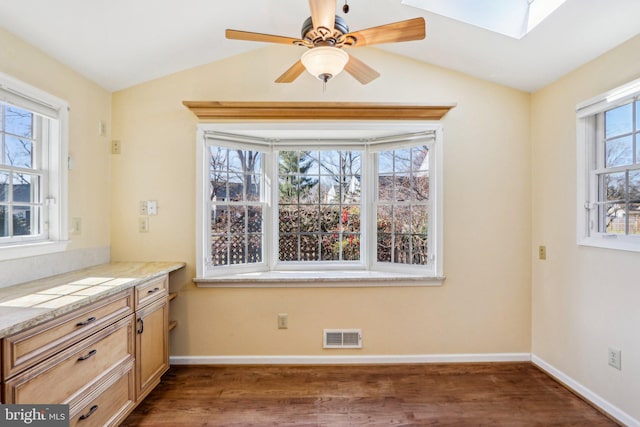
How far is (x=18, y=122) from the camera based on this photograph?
1.94 m

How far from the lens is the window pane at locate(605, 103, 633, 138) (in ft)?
6.40

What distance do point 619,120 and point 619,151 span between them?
204 mm

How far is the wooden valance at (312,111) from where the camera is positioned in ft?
8.34

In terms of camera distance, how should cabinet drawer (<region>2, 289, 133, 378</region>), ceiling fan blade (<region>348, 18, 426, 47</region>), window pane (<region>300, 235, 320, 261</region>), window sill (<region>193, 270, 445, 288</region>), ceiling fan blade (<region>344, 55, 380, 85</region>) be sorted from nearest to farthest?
cabinet drawer (<region>2, 289, 133, 378</region>) → ceiling fan blade (<region>348, 18, 426, 47</region>) → ceiling fan blade (<region>344, 55, 380, 85</region>) → window sill (<region>193, 270, 445, 288</region>) → window pane (<region>300, 235, 320, 261</region>)

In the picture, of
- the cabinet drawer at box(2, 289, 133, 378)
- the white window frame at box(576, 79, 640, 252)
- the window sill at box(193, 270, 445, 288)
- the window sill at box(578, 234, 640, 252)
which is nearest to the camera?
the cabinet drawer at box(2, 289, 133, 378)

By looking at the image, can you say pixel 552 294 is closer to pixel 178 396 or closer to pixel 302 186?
pixel 302 186

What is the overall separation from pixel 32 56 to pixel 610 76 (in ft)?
12.1

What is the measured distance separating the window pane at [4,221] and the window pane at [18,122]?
484 mm

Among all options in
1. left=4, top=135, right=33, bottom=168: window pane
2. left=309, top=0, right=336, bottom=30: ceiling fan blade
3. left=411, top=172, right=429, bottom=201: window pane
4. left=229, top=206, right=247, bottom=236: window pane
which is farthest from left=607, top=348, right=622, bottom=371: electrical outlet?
left=4, top=135, right=33, bottom=168: window pane

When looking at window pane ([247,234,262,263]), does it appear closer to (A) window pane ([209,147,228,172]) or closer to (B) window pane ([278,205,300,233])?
(B) window pane ([278,205,300,233])

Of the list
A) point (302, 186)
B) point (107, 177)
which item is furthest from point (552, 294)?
point (107, 177)

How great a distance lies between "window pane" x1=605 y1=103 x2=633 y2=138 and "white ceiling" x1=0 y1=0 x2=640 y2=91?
0.40m

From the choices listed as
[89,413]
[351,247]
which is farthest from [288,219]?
[89,413]

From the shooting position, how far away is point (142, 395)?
205cm
